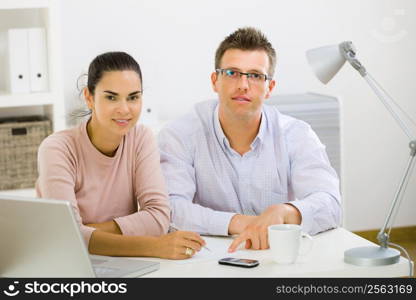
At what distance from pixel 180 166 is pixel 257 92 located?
0.33 metres

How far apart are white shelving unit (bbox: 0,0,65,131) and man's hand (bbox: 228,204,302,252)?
1.52m

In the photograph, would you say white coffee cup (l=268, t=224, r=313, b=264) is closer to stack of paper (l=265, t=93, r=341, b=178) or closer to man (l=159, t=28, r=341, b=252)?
man (l=159, t=28, r=341, b=252)

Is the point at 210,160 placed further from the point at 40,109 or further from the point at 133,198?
the point at 40,109

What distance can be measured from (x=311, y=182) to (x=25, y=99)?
1.57m

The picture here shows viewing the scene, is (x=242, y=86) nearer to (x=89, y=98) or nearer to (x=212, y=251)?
(x=89, y=98)

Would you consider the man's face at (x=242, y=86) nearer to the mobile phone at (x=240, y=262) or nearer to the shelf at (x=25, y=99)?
the mobile phone at (x=240, y=262)

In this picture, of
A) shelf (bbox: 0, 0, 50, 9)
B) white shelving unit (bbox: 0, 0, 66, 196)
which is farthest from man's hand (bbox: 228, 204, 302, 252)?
shelf (bbox: 0, 0, 50, 9)

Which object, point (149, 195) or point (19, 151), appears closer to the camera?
point (149, 195)

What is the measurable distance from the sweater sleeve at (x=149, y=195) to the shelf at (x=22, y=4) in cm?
130

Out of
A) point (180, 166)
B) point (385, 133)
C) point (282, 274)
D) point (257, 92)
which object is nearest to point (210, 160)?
point (180, 166)

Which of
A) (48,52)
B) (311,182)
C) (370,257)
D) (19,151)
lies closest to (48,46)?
(48,52)

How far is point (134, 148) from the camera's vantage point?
7.85 ft

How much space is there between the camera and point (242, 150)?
256 centimetres

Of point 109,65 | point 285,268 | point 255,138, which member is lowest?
point 285,268
